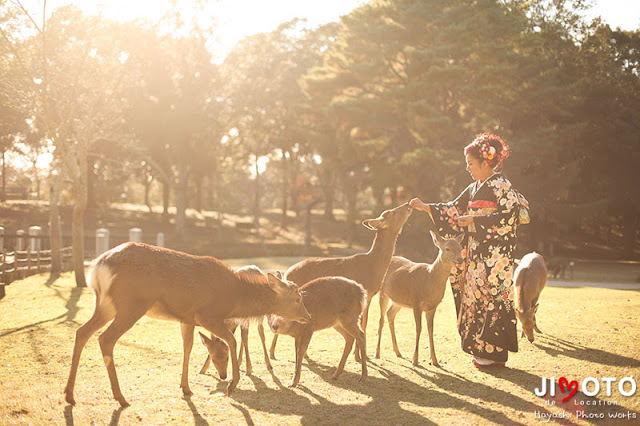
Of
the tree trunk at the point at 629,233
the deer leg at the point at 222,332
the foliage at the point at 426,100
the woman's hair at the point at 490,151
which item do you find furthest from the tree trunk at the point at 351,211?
the deer leg at the point at 222,332

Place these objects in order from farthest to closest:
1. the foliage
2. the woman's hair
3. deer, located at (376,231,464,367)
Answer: the foliage → deer, located at (376,231,464,367) → the woman's hair

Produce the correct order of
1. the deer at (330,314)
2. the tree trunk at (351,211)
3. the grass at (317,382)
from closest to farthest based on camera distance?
the grass at (317,382) < the deer at (330,314) < the tree trunk at (351,211)

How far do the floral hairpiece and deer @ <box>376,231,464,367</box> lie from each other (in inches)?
42.9

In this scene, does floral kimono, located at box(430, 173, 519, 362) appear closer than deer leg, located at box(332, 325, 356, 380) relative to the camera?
No

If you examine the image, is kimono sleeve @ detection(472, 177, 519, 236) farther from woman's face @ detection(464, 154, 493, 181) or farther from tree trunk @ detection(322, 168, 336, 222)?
tree trunk @ detection(322, 168, 336, 222)

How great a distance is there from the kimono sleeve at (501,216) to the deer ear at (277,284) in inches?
105

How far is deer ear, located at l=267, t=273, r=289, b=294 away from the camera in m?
6.82

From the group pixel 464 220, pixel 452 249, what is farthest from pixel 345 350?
pixel 464 220

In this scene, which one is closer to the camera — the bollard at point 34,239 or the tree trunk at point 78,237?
the tree trunk at point 78,237

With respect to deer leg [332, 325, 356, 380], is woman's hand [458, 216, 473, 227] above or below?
above

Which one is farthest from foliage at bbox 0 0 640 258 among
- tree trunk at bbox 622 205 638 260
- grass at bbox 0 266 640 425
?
grass at bbox 0 266 640 425

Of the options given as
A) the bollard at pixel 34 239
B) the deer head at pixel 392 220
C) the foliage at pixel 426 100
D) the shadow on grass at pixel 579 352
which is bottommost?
the shadow on grass at pixel 579 352

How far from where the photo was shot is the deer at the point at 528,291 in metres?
9.44

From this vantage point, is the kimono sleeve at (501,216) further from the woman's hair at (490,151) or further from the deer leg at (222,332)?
the deer leg at (222,332)
